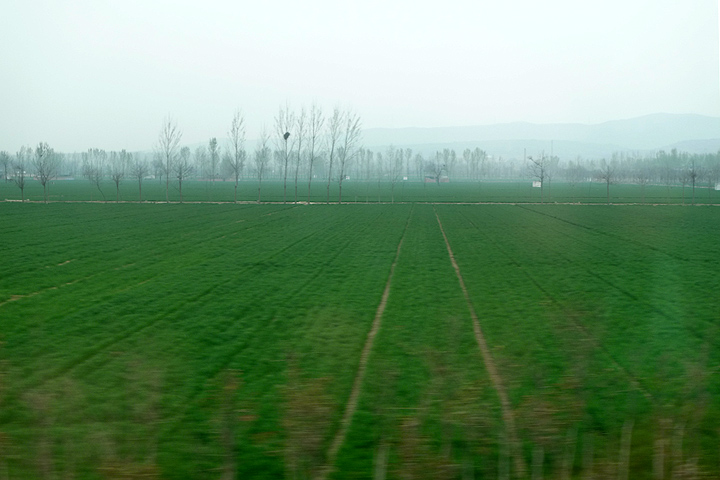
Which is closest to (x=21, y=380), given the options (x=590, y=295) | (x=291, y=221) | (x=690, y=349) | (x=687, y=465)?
(x=687, y=465)

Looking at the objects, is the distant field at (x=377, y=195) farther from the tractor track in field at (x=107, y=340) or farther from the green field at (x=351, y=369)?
Result: the tractor track in field at (x=107, y=340)

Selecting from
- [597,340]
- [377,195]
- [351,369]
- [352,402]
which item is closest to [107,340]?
[351,369]

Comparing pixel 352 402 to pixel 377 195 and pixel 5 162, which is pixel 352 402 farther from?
pixel 5 162

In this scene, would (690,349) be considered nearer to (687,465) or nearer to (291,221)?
(687,465)

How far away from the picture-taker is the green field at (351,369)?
5586 millimetres

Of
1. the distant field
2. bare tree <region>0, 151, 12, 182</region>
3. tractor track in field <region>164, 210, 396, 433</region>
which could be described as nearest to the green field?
tractor track in field <region>164, 210, 396, 433</region>

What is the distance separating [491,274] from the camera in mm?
16703

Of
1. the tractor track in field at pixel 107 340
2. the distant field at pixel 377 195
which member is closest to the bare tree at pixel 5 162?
the distant field at pixel 377 195

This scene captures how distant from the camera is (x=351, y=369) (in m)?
8.27

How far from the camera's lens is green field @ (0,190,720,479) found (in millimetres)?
5586

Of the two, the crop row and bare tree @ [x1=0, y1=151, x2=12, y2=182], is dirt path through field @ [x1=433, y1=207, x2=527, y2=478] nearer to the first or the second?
the crop row

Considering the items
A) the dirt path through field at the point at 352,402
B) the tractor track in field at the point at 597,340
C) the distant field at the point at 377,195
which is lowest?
the dirt path through field at the point at 352,402

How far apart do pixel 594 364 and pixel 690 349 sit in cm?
182

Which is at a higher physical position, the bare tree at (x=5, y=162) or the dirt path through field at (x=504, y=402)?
the bare tree at (x=5, y=162)
